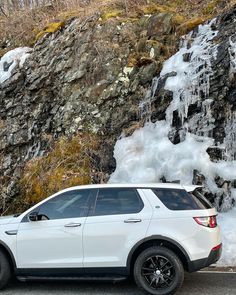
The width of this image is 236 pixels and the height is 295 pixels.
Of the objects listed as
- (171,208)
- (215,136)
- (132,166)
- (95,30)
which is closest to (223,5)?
(95,30)

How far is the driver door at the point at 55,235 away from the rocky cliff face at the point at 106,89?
601cm

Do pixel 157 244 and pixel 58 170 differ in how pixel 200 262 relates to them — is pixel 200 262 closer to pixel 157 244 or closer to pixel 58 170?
pixel 157 244

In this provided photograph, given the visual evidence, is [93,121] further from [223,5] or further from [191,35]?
[223,5]

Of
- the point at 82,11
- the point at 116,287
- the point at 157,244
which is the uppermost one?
the point at 82,11

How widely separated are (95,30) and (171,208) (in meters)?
11.1

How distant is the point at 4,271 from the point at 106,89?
8.87 metres

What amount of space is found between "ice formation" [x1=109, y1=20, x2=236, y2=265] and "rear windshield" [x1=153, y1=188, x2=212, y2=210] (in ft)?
13.5

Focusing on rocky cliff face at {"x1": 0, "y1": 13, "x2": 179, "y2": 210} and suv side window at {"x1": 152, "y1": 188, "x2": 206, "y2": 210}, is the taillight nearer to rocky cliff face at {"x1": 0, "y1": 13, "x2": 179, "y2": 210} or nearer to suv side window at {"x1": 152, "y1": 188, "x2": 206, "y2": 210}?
suv side window at {"x1": 152, "y1": 188, "x2": 206, "y2": 210}

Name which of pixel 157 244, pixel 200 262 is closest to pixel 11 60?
pixel 157 244

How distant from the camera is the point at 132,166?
515 inches

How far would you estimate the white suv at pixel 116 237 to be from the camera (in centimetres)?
682

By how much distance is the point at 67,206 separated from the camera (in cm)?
749

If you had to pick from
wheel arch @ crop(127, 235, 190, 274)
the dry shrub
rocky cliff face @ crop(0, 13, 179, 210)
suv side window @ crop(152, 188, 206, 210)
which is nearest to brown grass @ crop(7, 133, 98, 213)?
the dry shrub

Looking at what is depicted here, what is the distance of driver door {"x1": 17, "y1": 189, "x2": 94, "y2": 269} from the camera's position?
280 inches
